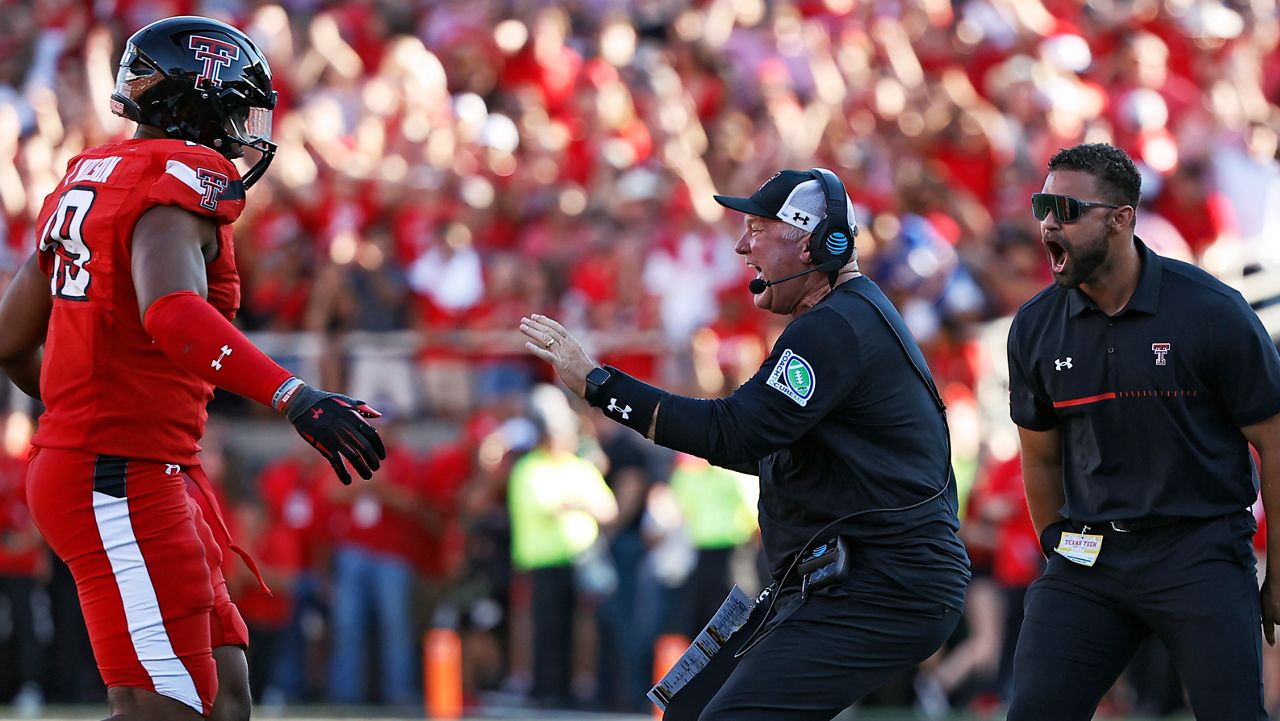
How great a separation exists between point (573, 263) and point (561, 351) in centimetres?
727

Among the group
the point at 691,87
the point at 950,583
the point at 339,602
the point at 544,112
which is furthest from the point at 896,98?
the point at 950,583

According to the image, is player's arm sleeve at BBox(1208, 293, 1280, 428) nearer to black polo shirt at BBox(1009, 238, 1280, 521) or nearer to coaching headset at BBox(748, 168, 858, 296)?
black polo shirt at BBox(1009, 238, 1280, 521)

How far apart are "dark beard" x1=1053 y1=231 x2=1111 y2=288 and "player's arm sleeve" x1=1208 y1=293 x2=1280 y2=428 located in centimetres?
39

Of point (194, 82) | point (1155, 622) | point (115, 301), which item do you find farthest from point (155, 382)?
point (1155, 622)

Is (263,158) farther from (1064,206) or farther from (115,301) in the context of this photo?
(1064,206)

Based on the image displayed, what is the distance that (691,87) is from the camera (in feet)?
46.6

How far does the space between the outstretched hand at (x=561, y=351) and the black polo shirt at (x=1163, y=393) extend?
4.94ft

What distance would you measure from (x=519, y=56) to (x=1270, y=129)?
19.5ft

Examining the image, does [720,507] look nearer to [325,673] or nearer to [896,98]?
[325,673]

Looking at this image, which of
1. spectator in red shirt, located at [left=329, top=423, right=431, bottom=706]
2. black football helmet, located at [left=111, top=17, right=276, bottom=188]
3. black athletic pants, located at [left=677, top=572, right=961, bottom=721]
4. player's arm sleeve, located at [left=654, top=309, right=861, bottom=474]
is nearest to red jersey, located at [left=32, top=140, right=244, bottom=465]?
black football helmet, located at [left=111, top=17, right=276, bottom=188]

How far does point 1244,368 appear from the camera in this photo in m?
5.17

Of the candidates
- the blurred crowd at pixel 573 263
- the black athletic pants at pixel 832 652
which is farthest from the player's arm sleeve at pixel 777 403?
the blurred crowd at pixel 573 263

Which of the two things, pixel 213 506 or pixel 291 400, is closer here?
pixel 291 400

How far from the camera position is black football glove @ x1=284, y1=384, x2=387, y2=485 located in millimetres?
4582
